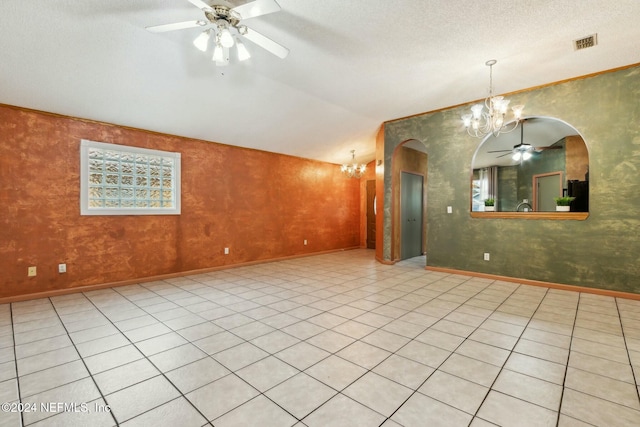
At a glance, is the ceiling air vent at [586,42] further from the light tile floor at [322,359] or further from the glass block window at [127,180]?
the glass block window at [127,180]

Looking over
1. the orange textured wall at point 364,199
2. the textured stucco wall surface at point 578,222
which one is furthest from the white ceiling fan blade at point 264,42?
the orange textured wall at point 364,199

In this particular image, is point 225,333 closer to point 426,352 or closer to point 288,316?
point 288,316

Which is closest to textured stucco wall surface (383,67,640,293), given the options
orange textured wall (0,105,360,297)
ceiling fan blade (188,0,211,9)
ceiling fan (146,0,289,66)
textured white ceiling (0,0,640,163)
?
textured white ceiling (0,0,640,163)

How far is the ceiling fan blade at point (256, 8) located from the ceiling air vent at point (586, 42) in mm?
3407

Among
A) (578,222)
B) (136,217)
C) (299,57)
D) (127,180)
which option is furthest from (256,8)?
(578,222)

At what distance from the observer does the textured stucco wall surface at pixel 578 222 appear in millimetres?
3674

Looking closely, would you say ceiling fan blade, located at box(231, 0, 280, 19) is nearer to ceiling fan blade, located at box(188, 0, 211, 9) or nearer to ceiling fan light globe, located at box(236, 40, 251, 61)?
ceiling fan blade, located at box(188, 0, 211, 9)

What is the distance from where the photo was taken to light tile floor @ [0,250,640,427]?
164 centimetres

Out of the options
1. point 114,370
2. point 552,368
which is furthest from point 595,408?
point 114,370

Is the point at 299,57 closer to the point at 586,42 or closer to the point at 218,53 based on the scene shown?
the point at 218,53

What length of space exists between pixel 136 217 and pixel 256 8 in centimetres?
398

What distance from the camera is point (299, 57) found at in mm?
3393

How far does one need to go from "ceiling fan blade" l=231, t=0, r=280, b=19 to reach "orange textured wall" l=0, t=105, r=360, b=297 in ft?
11.5

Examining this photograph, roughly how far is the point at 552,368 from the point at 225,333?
2.75 meters
